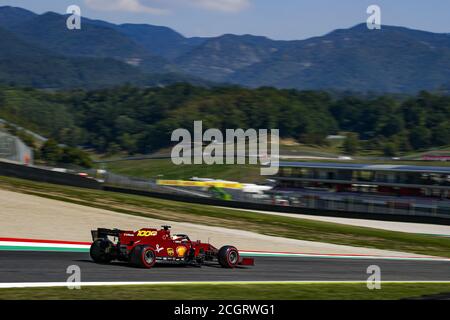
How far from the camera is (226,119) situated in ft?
550

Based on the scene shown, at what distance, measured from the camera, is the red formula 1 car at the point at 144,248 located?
1628 cm

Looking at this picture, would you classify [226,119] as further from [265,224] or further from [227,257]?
[227,257]

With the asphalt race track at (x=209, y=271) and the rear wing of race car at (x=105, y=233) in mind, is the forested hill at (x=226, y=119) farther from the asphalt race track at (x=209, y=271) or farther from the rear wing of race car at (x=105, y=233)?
the rear wing of race car at (x=105, y=233)

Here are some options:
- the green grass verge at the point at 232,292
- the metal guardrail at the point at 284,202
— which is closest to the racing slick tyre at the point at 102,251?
the green grass verge at the point at 232,292

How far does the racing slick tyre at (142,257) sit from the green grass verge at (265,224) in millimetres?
15045

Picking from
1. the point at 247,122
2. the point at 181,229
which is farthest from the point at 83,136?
the point at 181,229

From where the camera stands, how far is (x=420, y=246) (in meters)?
31.8

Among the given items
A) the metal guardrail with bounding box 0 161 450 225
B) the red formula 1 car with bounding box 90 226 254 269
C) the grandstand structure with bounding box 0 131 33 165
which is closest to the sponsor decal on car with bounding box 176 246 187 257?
the red formula 1 car with bounding box 90 226 254 269

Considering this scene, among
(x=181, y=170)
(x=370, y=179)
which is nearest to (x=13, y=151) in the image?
(x=370, y=179)

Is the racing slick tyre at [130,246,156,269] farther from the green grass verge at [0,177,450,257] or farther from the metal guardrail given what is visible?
the metal guardrail

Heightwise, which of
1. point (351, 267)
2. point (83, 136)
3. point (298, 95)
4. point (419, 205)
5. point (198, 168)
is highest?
point (298, 95)

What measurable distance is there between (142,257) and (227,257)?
2.72 m

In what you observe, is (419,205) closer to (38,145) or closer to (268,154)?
(38,145)
